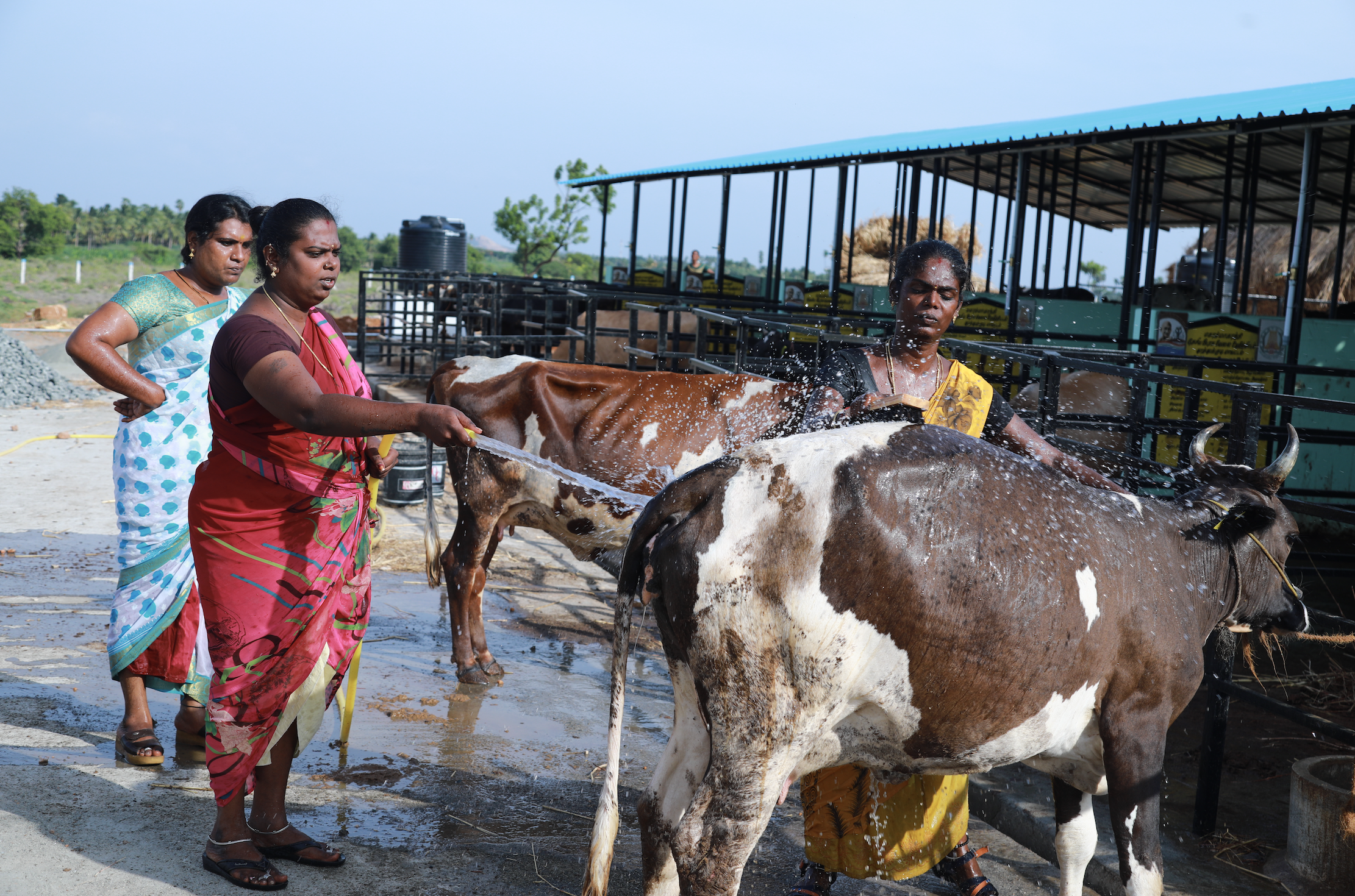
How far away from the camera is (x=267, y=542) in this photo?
3.04 m

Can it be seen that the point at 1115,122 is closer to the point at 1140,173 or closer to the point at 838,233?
the point at 1140,173

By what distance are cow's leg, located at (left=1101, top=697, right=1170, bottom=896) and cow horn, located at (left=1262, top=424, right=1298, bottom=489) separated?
689mm

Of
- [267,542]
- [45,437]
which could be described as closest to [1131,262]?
[267,542]

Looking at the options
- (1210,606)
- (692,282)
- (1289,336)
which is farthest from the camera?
(692,282)

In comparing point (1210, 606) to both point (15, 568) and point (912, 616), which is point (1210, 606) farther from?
point (15, 568)

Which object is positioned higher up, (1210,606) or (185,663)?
(1210,606)

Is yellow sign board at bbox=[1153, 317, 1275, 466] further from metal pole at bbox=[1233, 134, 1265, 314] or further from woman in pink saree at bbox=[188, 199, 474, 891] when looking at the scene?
woman in pink saree at bbox=[188, 199, 474, 891]

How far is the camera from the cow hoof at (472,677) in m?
4.93

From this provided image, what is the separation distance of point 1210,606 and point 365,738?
301 centimetres

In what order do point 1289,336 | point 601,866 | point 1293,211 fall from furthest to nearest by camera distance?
point 1293,211 → point 1289,336 → point 601,866

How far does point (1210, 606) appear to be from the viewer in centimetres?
280

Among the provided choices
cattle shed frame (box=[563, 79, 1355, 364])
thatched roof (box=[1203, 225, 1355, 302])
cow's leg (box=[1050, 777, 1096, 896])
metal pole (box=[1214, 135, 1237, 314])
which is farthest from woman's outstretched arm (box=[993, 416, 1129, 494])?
thatched roof (box=[1203, 225, 1355, 302])

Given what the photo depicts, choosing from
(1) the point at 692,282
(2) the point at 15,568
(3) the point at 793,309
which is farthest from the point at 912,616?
(1) the point at 692,282

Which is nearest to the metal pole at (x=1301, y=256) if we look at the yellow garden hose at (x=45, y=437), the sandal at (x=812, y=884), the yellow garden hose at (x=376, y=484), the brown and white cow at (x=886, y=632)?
the brown and white cow at (x=886, y=632)
